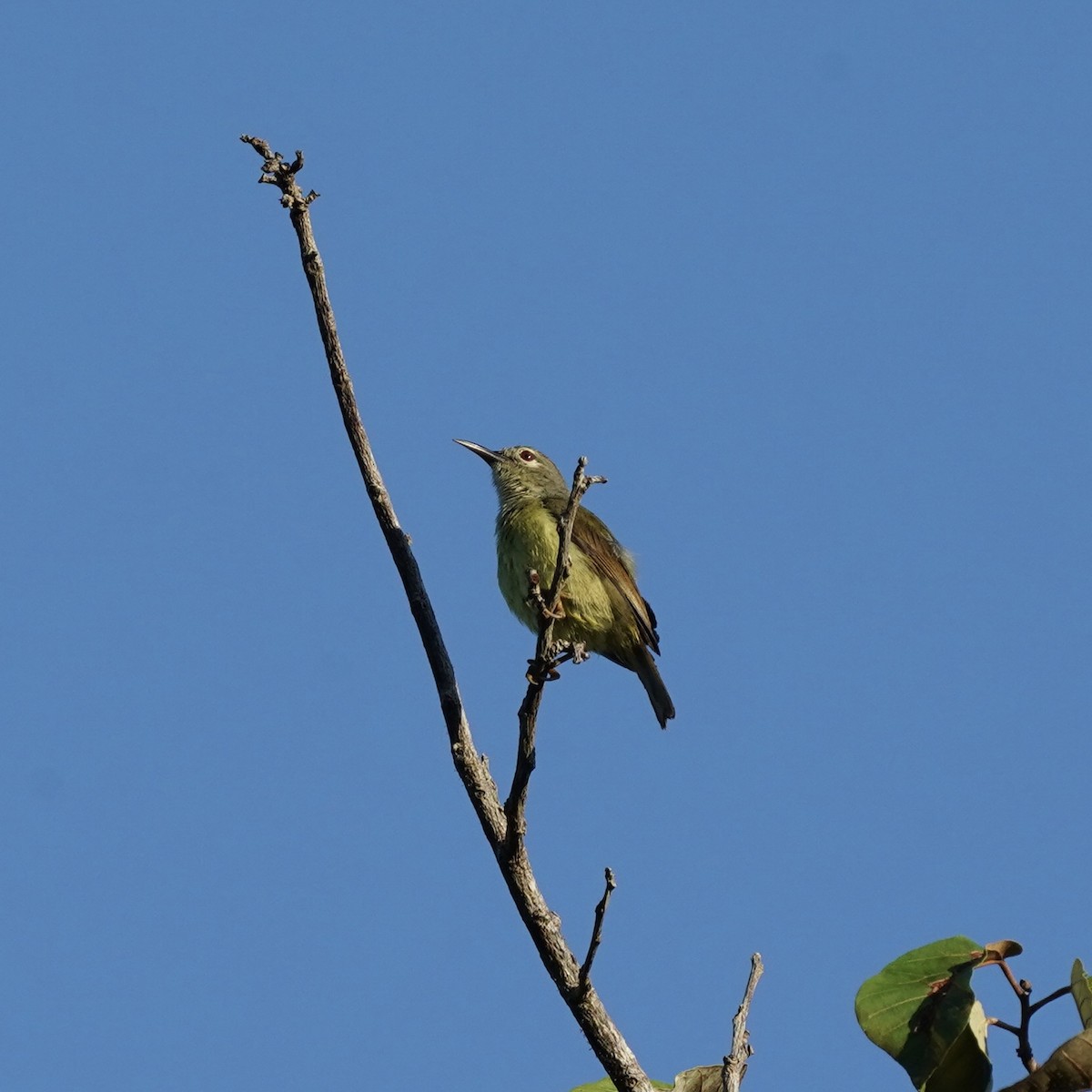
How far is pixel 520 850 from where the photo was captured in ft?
13.8

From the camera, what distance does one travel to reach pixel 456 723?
14.7 ft

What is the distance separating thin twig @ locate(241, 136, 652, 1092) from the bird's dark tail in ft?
12.4

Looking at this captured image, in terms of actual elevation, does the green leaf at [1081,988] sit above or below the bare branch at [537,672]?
below

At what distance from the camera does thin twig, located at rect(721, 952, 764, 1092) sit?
3.57 metres

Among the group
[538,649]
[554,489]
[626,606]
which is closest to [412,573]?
[538,649]

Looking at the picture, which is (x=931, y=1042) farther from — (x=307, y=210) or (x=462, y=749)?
(x=307, y=210)

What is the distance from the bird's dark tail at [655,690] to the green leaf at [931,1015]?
486 cm

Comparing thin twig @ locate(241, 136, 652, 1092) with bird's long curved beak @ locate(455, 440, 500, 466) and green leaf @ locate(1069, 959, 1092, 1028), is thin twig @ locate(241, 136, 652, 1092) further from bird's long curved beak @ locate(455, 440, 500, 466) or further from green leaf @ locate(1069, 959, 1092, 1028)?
bird's long curved beak @ locate(455, 440, 500, 466)

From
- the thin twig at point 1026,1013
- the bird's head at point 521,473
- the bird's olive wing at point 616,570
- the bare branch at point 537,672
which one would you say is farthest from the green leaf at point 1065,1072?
the bird's head at point 521,473

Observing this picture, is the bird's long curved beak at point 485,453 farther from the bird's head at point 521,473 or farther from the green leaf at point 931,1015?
the green leaf at point 931,1015

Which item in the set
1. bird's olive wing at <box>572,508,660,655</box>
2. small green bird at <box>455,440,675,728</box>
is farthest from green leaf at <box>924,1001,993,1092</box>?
bird's olive wing at <box>572,508,660,655</box>

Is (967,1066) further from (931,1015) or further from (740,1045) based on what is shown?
(740,1045)

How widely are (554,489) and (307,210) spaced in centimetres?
472

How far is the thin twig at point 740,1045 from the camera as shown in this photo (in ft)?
11.7
